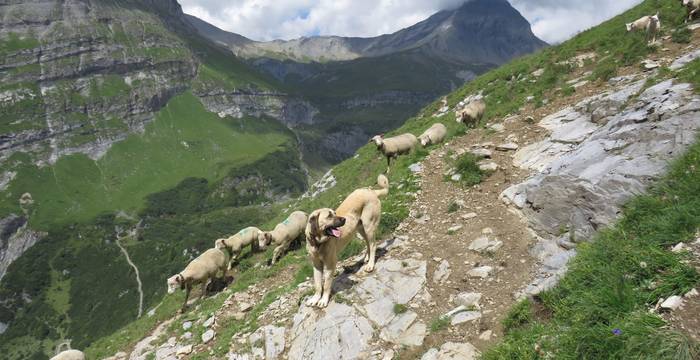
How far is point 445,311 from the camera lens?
387 inches

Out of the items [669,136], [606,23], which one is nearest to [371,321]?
[669,136]

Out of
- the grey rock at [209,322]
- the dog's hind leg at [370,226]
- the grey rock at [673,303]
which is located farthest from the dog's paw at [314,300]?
the grey rock at [673,303]

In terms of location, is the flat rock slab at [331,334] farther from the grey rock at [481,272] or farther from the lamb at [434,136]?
the lamb at [434,136]

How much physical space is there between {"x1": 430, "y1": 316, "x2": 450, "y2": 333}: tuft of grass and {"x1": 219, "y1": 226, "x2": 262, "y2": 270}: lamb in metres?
16.5

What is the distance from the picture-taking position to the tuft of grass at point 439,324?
9.15 m

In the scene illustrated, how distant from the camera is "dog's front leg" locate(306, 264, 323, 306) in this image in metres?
11.1

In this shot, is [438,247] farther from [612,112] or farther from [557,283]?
[612,112]

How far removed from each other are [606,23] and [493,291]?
33.0 m

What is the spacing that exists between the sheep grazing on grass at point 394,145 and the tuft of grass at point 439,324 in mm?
16024

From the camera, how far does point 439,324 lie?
9.24m

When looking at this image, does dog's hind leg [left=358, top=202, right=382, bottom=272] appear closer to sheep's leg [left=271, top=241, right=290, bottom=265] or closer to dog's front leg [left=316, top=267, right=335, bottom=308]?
dog's front leg [left=316, top=267, right=335, bottom=308]

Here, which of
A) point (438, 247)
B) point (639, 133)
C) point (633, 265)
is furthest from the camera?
point (438, 247)

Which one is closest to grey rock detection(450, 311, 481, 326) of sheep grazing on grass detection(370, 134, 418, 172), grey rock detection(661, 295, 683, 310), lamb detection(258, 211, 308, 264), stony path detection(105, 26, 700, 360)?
stony path detection(105, 26, 700, 360)

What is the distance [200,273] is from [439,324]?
14.8 meters
